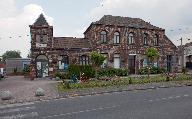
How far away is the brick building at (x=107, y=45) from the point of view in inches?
1636

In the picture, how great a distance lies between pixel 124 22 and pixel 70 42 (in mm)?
8343

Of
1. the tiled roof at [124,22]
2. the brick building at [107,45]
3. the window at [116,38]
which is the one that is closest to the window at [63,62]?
the brick building at [107,45]

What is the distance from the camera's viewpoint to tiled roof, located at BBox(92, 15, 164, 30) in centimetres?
4454

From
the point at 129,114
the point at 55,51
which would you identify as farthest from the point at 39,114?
the point at 55,51

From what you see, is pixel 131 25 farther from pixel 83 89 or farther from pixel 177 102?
pixel 177 102

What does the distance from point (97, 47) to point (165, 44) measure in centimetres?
1116

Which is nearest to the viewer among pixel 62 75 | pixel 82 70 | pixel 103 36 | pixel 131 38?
pixel 82 70

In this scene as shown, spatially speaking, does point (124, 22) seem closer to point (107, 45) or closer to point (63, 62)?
point (107, 45)

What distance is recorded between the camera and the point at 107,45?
43.7 m

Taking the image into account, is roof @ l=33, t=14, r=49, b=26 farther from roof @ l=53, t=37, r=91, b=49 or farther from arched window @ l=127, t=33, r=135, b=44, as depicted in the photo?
arched window @ l=127, t=33, r=135, b=44

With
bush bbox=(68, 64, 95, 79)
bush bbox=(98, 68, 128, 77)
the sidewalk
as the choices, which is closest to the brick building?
bush bbox=(98, 68, 128, 77)

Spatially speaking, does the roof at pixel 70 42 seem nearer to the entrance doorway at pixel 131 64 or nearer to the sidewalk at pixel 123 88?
the entrance doorway at pixel 131 64

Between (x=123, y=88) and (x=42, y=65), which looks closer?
(x=123, y=88)

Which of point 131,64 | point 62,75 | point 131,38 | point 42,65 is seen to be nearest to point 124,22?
point 131,38
